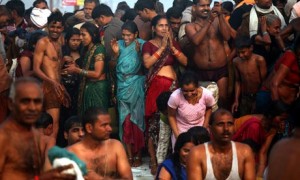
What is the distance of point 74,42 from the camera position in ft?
43.5

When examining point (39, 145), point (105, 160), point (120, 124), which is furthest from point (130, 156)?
point (39, 145)

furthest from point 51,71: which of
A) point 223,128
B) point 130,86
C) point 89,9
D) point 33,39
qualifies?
point 223,128

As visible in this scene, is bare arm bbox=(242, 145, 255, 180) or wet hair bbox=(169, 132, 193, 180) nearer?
bare arm bbox=(242, 145, 255, 180)

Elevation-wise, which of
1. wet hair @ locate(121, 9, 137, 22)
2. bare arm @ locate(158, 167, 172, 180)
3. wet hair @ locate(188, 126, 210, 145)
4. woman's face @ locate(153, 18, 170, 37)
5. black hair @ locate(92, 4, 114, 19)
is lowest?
bare arm @ locate(158, 167, 172, 180)

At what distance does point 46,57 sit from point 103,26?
147cm

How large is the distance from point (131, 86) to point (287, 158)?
6.01m

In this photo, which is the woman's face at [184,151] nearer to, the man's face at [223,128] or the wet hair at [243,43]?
the man's face at [223,128]

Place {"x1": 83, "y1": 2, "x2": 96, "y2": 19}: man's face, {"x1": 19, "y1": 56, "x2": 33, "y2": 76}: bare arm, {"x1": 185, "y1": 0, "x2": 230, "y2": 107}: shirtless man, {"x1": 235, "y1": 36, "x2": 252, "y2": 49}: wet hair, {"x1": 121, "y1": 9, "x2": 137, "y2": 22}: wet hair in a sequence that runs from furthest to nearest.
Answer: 1. {"x1": 83, "y1": 2, "x2": 96, "y2": 19}: man's face
2. {"x1": 121, "y1": 9, "x2": 137, "y2": 22}: wet hair
3. {"x1": 19, "y1": 56, "x2": 33, "y2": 76}: bare arm
4. {"x1": 185, "y1": 0, "x2": 230, "y2": 107}: shirtless man
5. {"x1": 235, "y1": 36, "x2": 252, "y2": 49}: wet hair

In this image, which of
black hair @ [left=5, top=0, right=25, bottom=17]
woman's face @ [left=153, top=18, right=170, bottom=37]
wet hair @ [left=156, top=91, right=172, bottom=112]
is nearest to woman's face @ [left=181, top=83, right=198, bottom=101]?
wet hair @ [left=156, top=91, right=172, bottom=112]

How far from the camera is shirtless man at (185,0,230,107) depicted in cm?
1223

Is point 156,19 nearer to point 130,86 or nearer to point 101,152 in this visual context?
point 130,86

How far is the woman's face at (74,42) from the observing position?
43.4 ft

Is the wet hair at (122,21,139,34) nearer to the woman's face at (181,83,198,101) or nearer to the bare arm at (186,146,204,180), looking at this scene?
the woman's face at (181,83,198,101)

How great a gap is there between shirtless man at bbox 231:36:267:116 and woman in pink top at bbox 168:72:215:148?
21.9 inches
